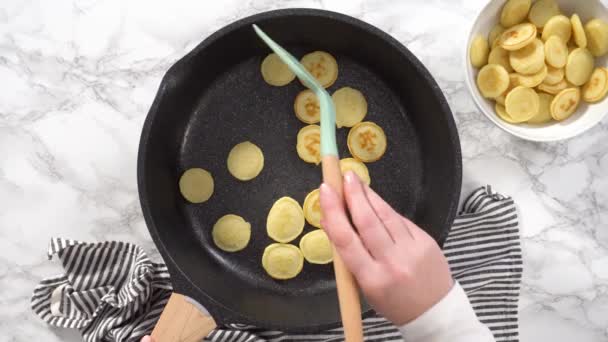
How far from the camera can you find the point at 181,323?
76 centimetres

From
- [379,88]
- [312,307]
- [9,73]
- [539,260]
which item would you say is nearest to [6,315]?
[9,73]

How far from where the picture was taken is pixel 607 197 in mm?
960

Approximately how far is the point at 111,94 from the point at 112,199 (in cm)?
17

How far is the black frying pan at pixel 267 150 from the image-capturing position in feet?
2.99

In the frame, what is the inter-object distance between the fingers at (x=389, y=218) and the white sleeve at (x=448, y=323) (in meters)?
0.10

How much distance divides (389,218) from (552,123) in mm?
354

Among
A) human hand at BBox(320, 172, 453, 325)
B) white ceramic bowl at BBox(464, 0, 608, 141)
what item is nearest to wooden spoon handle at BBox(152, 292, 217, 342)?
human hand at BBox(320, 172, 453, 325)

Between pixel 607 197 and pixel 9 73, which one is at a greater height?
pixel 9 73

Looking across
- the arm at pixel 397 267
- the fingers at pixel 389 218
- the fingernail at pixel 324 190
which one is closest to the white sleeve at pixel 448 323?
the arm at pixel 397 267

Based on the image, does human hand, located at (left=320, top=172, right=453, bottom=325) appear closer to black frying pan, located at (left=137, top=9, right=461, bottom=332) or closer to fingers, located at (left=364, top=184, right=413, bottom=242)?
fingers, located at (left=364, top=184, right=413, bottom=242)

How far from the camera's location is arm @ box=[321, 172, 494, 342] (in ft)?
2.31

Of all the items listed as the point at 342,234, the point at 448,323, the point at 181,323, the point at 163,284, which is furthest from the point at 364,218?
the point at 163,284

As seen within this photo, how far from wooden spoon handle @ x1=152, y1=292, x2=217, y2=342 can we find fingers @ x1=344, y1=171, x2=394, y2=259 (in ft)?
0.81

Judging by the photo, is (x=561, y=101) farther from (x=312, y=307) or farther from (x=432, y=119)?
(x=312, y=307)
